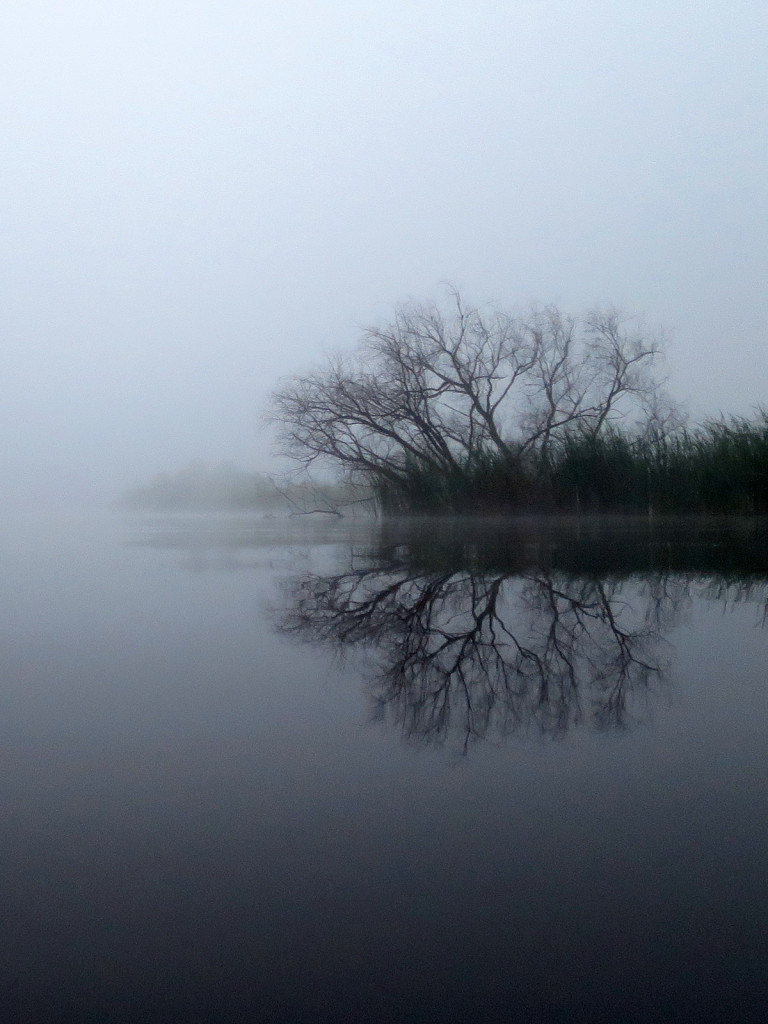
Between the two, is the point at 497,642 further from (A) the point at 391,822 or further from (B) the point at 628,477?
(B) the point at 628,477

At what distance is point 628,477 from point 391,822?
14.9 meters

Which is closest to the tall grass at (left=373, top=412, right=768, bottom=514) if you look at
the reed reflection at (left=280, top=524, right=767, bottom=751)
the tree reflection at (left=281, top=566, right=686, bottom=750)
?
the reed reflection at (left=280, top=524, right=767, bottom=751)

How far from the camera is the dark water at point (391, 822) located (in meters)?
1.45

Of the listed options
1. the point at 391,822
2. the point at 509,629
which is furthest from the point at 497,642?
the point at 391,822

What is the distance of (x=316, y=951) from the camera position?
1.52 meters

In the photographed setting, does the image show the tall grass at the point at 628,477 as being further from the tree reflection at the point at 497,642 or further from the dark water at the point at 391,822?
the dark water at the point at 391,822

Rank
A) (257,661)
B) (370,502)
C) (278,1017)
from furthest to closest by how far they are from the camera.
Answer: (370,502) < (257,661) < (278,1017)

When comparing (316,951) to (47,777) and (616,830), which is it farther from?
(47,777)

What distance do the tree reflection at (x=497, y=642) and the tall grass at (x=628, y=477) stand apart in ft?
32.4

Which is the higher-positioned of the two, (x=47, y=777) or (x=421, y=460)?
(x=421, y=460)

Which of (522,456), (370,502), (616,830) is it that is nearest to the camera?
(616,830)

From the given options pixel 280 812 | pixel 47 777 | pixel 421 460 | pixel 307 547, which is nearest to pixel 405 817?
pixel 280 812

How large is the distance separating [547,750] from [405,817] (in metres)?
Answer: 0.59

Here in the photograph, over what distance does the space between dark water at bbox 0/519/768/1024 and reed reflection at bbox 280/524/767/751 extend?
25mm
